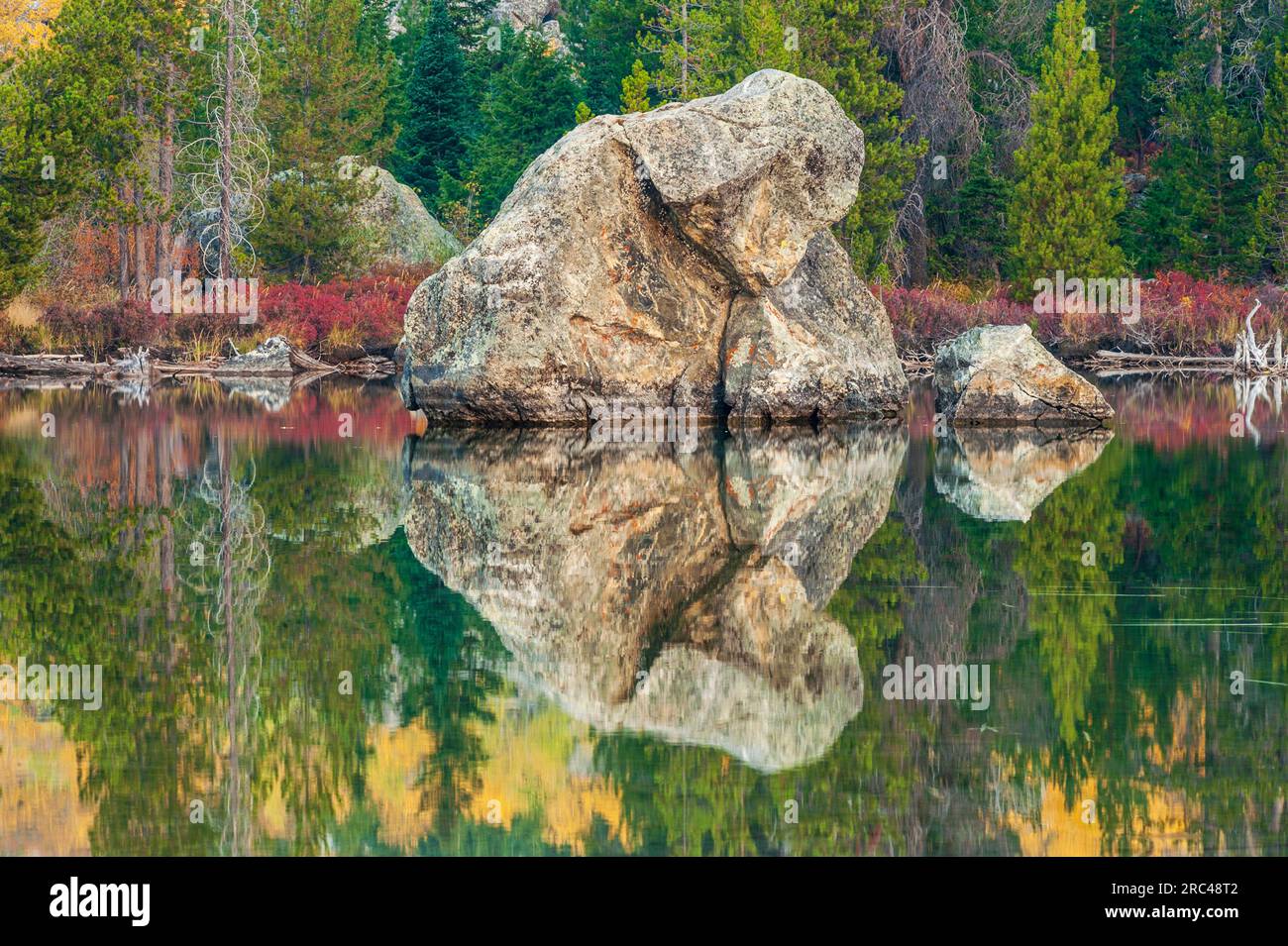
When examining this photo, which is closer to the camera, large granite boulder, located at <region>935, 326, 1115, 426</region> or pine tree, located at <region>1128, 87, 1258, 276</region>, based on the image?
large granite boulder, located at <region>935, 326, 1115, 426</region>

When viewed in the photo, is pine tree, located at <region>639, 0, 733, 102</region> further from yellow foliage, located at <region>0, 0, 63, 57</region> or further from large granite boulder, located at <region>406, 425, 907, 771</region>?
yellow foliage, located at <region>0, 0, 63, 57</region>

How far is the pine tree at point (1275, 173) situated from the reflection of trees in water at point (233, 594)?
2723 centimetres

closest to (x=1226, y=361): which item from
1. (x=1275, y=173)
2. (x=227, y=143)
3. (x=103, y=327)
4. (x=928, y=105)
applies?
(x=1275, y=173)

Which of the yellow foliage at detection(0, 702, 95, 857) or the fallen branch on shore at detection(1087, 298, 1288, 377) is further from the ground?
the fallen branch on shore at detection(1087, 298, 1288, 377)

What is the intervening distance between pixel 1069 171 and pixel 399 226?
17113 millimetres

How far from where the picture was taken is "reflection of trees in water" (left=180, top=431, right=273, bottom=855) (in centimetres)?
546

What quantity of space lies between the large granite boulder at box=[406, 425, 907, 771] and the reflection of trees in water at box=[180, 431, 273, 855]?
1092mm

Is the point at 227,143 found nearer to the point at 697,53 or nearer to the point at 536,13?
the point at 697,53

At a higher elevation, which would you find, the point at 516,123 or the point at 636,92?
the point at 516,123

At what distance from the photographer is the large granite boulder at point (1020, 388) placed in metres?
20.1

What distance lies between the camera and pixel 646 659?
23.8 ft

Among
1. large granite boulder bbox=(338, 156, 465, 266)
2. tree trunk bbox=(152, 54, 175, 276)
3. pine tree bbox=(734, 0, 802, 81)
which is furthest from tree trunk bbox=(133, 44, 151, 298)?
pine tree bbox=(734, 0, 802, 81)

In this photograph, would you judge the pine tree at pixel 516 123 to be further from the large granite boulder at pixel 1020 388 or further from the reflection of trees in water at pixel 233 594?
the reflection of trees in water at pixel 233 594

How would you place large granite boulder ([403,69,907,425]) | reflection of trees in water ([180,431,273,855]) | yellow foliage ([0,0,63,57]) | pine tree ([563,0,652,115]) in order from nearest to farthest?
reflection of trees in water ([180,431,273,855])
large granite boulder ([403,69,907,425])
pine tree ([563,0,652,115])
yellow foliage ([0,0,63,57])
